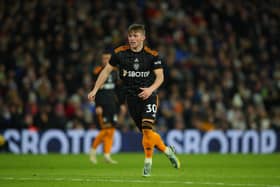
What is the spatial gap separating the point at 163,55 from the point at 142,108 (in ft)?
38.5

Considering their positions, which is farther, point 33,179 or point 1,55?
point 1,55

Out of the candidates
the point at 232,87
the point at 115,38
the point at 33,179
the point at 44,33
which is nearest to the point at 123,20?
the point at 115,38

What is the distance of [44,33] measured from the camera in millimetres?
23281

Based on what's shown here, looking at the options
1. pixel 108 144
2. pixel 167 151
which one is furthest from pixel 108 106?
pixel 167 151

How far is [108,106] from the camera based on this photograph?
52.6 feet

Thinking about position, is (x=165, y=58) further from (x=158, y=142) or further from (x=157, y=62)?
(x=157, y=62)

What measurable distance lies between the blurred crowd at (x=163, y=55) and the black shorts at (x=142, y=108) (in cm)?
895

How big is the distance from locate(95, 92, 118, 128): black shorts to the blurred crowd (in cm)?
498

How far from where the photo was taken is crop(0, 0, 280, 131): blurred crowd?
21.6m

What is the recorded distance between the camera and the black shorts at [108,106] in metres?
16.0

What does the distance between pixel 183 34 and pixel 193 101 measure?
3.09m

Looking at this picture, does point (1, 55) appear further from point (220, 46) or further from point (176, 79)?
point (220, 46)

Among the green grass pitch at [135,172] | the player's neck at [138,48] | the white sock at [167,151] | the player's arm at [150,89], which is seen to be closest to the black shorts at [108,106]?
the green grass pitch at [135,172]

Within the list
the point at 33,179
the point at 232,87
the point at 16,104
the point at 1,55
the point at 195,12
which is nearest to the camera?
the point at 33,179
